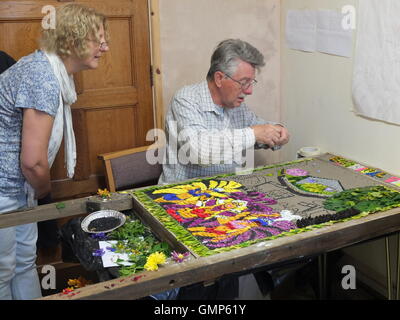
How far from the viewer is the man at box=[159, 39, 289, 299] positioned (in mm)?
2266

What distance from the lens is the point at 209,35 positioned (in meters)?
2.93

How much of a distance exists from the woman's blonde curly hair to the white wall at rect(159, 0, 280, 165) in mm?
863

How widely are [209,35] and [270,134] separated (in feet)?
2.94

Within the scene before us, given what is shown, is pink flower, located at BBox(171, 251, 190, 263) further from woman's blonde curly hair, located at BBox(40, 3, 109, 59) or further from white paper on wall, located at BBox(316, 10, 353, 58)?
white paper on wall, located at BBox(316, 10, 353, 58)

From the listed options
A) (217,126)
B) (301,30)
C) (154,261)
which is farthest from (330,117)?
A: (154,261)

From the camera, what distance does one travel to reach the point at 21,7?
2.52 m

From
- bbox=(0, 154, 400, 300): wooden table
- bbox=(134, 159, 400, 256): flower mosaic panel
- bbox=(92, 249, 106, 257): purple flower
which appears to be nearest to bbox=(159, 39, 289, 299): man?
bbox=(134, 159, 400, 256): flower mosaic panel

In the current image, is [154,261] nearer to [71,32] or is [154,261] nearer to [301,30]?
[71,32]

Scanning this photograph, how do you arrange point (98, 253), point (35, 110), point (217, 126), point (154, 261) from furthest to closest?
point (217, 126) < point (35, 110) < point (98, 253) < point (154, 261)

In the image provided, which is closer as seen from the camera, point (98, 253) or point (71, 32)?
point (98, 253)

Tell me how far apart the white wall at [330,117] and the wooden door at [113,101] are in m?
0.87
